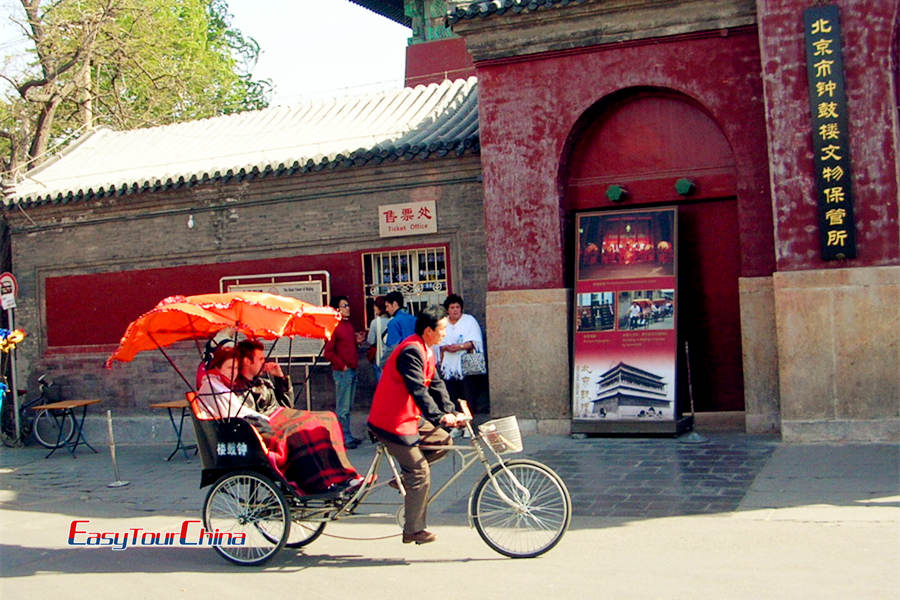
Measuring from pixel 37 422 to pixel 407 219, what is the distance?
259 inches

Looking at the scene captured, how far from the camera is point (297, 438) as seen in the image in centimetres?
707

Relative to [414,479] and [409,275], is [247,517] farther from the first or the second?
[409,275]

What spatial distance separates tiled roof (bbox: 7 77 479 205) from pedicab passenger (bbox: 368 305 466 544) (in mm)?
5879

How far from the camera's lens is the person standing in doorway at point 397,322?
1152 cm

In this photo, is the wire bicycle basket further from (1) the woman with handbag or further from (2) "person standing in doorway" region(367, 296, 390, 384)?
(2) "person standing in doorway" region(367, 296, 390, 384)

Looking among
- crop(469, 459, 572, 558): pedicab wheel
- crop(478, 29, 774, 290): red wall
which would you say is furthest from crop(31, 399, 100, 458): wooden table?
crop(469, 459, 572, 558): pedicab wheel

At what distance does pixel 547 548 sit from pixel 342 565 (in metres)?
1.39

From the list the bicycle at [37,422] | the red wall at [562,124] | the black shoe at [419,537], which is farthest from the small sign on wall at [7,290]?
the black shoe at [419,537]

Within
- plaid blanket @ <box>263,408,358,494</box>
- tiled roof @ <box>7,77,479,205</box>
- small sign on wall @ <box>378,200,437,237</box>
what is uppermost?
tiled roof @ <box>7,77,479,205</box>

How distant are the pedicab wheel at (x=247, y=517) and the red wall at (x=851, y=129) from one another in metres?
5.79

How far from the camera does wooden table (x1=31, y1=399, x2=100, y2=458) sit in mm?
13602

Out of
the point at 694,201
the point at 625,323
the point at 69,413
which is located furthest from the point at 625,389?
the point at 69,413

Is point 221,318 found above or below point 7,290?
below

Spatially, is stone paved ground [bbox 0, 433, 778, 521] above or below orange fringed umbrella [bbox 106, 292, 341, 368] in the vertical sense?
below
